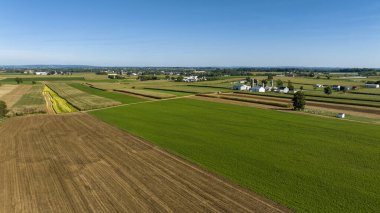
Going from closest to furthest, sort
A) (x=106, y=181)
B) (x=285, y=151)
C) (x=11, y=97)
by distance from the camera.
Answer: (x=106, y=181) → (x=285, y=151) → (x=11, y=97)

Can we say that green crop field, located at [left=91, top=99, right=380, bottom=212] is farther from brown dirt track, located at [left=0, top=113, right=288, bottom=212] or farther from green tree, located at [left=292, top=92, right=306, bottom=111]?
green tree, located at [left=292, top=92, right=306, bottom=111]

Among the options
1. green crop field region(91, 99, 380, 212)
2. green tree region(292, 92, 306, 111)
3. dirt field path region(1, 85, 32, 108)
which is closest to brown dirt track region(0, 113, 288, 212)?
green crop field region(91, 99, 380, 212)

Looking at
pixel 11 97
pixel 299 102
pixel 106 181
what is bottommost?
pixel 106 181

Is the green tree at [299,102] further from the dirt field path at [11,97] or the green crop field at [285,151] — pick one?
the dirt field path at [11,97]

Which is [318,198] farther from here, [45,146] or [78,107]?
[78,107]

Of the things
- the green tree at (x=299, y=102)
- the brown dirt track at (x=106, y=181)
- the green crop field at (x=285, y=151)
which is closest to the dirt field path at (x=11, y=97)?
the green crop field at (x=285, y=151)

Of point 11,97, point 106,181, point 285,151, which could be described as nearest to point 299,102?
point 285,151

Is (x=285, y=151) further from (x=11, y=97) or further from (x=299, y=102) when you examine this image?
(x=11, y=97)
